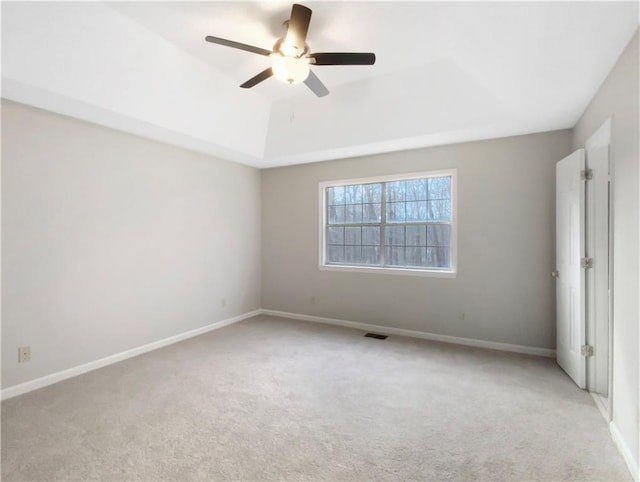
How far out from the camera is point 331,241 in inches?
202

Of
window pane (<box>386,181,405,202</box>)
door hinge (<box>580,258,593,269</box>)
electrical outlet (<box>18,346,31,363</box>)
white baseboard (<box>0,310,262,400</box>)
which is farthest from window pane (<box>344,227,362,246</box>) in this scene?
electrical outlet (<box>18,346,31,363</box>)

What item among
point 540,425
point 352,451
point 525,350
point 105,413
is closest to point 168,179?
point 105,413

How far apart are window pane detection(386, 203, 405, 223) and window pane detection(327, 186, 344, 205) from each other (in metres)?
0.77

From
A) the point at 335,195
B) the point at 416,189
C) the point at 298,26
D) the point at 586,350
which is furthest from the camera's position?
the point at 335,195

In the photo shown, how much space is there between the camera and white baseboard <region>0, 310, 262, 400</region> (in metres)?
2.75

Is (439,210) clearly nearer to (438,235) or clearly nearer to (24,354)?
(438,235)

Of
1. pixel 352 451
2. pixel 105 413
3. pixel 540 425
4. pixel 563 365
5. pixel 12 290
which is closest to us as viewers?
pixel 352 451

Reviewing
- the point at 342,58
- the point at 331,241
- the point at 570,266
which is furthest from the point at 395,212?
the point at 342,58

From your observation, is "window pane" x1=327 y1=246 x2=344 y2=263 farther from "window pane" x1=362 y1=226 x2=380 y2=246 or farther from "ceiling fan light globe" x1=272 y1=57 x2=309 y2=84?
"ceiling fan light globe" x1=272 y1=57 x2=309 y2=84

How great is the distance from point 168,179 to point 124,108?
1181mm

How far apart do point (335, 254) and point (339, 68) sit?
9.04 feet

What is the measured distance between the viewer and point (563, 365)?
3172 millimetres

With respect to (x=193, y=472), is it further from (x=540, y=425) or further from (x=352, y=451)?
(x=540, y=425)

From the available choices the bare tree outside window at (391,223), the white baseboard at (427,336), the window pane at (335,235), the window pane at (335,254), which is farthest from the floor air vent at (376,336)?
the window pane at (335,235)
